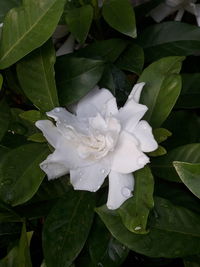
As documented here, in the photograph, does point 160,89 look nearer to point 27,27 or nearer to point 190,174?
point 190,174

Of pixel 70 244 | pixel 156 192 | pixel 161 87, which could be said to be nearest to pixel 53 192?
pixel 70 244

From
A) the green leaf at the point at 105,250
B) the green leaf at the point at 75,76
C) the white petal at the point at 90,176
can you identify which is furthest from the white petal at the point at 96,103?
the green leaf at the point at 105,250

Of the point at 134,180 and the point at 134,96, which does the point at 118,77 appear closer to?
the point at 134,96

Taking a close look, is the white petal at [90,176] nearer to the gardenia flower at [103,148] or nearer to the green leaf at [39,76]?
the gardenia flower at [103,148]

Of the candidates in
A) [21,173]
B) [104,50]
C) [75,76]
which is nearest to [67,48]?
[104,50]

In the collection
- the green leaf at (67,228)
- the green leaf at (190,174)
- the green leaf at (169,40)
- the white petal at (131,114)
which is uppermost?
the white petal at (131,114)

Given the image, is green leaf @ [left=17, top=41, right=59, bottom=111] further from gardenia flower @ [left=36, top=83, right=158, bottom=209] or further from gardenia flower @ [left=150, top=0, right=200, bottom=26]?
gardenia flower @ [left=150, top=0, right=200, bottom=26]
